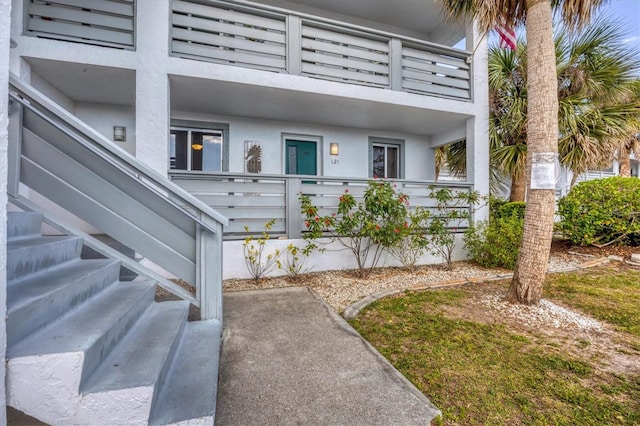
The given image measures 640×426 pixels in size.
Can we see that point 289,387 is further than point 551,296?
No

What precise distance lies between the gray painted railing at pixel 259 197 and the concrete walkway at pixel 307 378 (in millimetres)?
2295

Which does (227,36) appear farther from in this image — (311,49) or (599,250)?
(599,250)

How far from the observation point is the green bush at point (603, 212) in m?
6.99

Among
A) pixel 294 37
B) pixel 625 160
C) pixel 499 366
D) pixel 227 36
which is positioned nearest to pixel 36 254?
pixel 499 366

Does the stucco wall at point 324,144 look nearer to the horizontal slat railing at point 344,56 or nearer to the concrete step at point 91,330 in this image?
the horizontal slat railing at point 344,56

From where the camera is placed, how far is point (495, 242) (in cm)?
605

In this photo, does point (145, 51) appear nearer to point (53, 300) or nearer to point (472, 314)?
point (53, 300)

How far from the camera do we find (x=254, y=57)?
18.1 ft

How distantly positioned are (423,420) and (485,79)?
7.67m

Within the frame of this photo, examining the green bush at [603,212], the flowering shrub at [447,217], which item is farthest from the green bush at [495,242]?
the green bush at [603,212]

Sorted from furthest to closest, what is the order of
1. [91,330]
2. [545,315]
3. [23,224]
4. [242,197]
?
[242,197] < [545,315] < [23,224] < [91,330]

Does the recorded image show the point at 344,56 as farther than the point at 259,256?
Yes

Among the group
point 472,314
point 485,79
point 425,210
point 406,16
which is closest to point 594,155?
point 485,79

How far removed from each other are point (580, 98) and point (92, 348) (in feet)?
34.4
